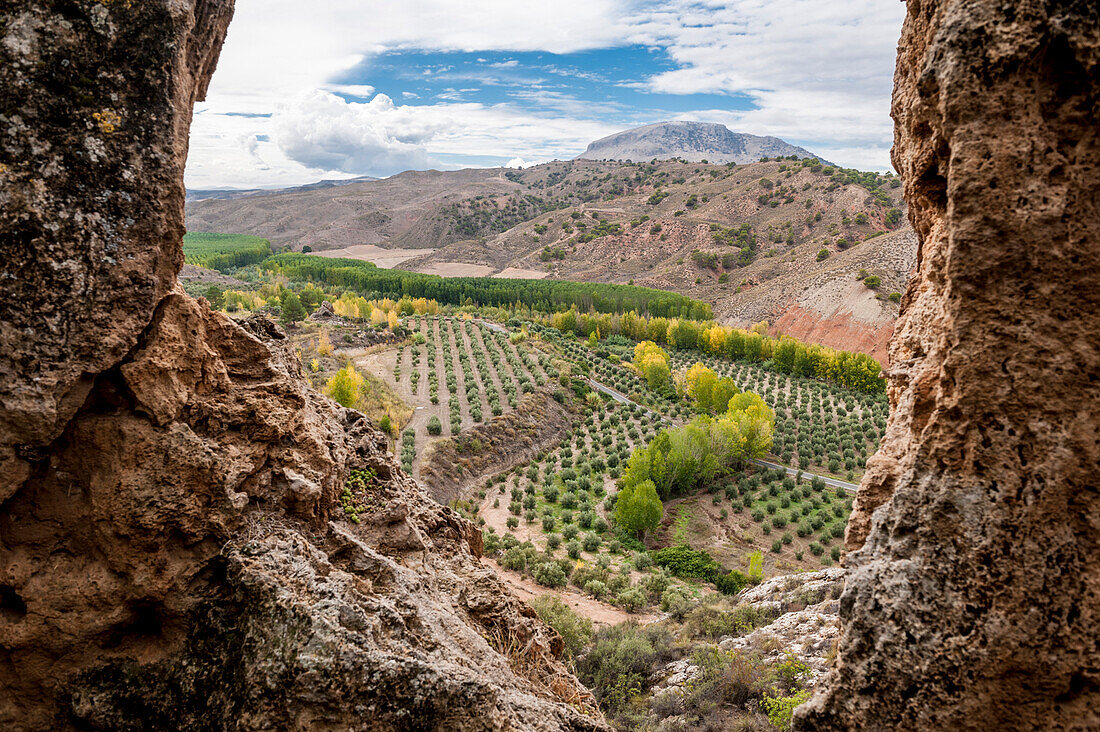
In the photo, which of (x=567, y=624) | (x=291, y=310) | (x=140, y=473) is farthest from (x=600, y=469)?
(x=291, y=310)

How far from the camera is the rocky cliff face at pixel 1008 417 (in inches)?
181

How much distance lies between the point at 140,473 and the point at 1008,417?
8.23 m

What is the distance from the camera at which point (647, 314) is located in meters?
105

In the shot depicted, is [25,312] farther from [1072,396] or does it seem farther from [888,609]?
[1072,396]

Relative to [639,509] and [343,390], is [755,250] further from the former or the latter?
[343,390]

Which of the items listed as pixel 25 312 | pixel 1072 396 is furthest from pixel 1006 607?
pixel 25 312

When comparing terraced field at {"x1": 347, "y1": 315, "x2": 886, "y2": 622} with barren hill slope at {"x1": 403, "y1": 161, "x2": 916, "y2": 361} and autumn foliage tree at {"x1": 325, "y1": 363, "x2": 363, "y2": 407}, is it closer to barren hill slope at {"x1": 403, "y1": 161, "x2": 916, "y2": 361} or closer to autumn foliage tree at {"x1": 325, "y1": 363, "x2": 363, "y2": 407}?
autumn foliage tree at {"x1": 325, "y1": 363, "x2": 363, "y2": 407}

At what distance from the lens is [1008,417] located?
191 inches

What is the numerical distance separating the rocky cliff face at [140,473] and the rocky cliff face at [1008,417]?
4634mm

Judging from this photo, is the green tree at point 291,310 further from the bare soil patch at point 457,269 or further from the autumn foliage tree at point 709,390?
the bare soil patch at point 457,269

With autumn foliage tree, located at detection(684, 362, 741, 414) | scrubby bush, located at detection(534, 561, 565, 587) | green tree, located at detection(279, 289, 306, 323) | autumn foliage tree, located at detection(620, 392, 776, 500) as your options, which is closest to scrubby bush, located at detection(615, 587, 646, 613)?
scrubby bush, located at detection(534, 561, 565, 587)

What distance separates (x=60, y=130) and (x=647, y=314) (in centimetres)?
10259

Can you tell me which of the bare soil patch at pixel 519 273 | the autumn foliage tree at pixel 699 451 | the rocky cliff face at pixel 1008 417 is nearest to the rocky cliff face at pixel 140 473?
the rocky cliff face at pixel 1008 417

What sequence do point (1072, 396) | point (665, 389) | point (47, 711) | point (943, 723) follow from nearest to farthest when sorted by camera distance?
point (1072, 396) < point (943, 723) < point (47, 711) < point (665, 389)
